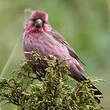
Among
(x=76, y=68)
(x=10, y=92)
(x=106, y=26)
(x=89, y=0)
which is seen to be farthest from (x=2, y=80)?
(x=89, y=0)

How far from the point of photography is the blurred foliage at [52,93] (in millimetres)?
4938

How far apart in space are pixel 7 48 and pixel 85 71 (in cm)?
110

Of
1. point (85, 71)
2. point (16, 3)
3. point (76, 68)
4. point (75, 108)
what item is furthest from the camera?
point (16, 3)

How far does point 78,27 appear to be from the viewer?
308 inches

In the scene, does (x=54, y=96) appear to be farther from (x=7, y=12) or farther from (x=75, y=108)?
(x=7, y=12)

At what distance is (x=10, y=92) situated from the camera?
203 inches

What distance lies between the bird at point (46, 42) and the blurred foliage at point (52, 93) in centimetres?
140

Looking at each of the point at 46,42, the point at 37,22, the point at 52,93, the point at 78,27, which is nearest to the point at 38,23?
the point at 37,22

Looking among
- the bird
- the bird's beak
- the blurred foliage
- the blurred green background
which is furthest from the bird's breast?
the blurred foliage

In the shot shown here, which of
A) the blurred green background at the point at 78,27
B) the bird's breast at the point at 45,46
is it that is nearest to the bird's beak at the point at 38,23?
the bird's breast at the point at 45,46

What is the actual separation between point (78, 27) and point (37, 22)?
3.49 ft

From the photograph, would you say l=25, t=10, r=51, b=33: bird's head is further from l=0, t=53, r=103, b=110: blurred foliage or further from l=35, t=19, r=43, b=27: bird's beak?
l=0, t=53, r=103, b=110: blurred foliage

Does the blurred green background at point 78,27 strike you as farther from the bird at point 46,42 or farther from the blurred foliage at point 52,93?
the blurred foliage at point 52,93

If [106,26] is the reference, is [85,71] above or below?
below
